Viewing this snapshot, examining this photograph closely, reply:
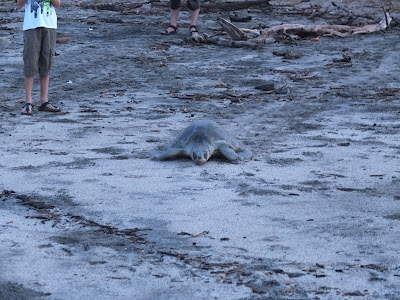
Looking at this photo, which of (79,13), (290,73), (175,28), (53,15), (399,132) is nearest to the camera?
(399,132)

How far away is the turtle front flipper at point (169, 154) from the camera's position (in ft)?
17.1

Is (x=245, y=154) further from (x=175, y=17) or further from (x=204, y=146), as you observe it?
(x=175, y=17)

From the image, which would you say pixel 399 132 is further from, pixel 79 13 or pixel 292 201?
pixel 79 13

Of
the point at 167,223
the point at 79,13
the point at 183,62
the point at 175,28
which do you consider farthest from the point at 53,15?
the point at 79,13

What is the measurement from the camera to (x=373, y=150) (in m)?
5.55

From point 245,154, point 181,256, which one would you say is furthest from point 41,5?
point 181,256

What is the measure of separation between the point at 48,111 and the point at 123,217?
3111 millimetres

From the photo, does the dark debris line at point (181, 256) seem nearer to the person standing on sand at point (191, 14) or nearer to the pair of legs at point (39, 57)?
the pair of legs at point (39, 57)

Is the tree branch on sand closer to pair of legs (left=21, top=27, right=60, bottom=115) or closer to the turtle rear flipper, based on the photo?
pair of legs (left=21, top=27, right=60, bottom=115)

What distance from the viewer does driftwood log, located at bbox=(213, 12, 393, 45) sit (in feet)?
34.3

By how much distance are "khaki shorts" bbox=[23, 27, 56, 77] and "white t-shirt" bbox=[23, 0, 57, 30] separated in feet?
0.20

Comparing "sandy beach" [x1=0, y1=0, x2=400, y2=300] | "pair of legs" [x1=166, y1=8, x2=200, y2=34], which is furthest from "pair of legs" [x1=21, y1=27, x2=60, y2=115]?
"pair of legs" [x1=166, y1=8, x2=200, y2=34]

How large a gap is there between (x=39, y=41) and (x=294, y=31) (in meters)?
5.15

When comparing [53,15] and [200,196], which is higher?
[53,15]
